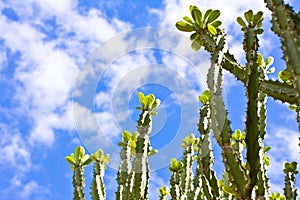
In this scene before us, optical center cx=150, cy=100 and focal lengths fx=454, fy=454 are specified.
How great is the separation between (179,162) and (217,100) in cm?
176

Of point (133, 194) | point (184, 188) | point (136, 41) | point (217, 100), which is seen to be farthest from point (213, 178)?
point (136, 41)

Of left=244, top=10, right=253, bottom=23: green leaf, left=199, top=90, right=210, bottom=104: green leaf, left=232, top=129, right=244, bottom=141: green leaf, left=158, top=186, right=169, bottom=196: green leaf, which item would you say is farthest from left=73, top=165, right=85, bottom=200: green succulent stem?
left=244, top=10, right=253, bottom=23: green leaf

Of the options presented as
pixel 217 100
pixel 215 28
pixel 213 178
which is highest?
pixel 215 28

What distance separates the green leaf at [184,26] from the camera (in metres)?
3.44

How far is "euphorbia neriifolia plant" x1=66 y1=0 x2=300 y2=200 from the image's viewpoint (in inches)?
100

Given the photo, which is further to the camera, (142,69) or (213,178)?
(142,69)

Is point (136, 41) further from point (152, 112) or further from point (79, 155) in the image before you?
point (79, 155)

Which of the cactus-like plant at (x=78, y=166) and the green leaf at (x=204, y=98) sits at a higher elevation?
the green leaf at (x=204, y=98)

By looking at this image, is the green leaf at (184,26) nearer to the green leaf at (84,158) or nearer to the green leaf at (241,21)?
the green leaf at (241,21)

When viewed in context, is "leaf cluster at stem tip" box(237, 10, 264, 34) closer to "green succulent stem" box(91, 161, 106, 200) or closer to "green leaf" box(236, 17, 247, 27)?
"green leaf" box(236, 17, 247, 27)

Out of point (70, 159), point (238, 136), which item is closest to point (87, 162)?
point (70, 159)

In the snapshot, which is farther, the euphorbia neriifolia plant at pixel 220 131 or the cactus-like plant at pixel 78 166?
the cactus-like plant at pixel 78 166

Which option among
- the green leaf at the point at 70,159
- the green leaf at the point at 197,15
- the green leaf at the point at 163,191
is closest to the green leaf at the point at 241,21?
the green leaf at the point at 197,15

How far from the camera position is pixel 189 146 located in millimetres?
4668
